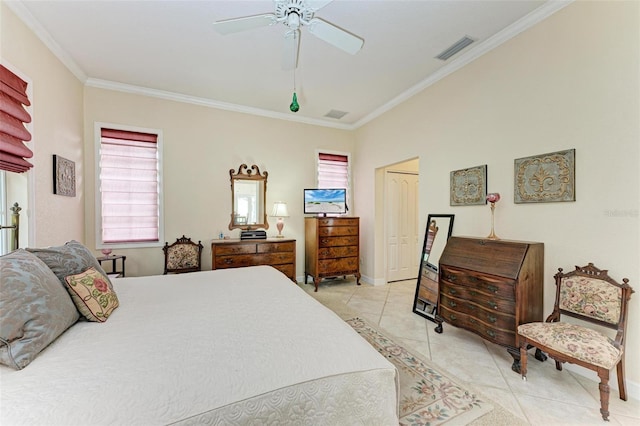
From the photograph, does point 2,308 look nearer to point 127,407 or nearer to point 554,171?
point 127,407

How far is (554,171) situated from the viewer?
232 centimetres

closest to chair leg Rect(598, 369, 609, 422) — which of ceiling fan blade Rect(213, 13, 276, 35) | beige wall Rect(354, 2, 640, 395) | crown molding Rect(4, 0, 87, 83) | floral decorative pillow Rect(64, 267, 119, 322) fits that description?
beige wall Rect(354, 2, 640, 395)

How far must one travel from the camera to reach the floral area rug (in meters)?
1.68

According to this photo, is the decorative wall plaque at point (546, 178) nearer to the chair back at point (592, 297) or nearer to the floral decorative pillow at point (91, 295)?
the chair back at point (592, 297)

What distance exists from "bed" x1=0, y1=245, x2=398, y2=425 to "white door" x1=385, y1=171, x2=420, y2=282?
11.9ft

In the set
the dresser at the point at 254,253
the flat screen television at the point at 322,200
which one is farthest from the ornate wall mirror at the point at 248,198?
the flat screen television at the point at 322,200

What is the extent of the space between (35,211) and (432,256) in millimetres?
4314

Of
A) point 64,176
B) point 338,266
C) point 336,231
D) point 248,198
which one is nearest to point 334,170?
point 336,231

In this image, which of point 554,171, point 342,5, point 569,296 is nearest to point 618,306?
point 569,296

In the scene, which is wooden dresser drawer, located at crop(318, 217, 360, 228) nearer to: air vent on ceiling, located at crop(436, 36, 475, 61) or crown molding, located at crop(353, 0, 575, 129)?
crown molding, located at crop(353, 0, 575, 129)

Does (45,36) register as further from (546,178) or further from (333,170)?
(546,178)

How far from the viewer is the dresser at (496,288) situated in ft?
7.28

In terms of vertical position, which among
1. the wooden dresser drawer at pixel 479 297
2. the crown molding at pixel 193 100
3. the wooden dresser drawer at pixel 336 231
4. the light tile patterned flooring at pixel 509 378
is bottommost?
the light tile patterned flooring at pixel 509 378

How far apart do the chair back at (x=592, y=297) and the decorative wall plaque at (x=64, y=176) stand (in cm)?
488
